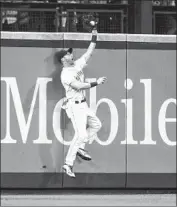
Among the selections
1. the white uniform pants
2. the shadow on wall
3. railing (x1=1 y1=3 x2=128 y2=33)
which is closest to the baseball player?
the white uniform pants

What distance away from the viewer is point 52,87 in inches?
508

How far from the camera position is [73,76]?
1248 centimetres

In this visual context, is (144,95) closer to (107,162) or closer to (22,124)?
(107,162)

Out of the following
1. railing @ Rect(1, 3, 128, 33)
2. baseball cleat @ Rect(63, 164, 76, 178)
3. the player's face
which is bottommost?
baseball cleat @ Rect(63, 164, 76, 178)

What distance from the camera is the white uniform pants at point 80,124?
12.6m

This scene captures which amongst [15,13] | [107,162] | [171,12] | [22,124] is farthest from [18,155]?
[171,12]

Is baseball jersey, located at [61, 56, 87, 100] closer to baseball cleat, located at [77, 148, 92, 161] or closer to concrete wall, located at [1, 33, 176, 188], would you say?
concrete wall, located at [1, 33, 176, 188]

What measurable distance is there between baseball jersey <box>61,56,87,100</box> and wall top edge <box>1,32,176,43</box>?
509mm

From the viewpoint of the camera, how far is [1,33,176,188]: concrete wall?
506 inches

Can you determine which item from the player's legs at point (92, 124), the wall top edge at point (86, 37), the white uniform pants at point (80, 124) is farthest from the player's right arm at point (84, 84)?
the wall top edge at point (86, 37)

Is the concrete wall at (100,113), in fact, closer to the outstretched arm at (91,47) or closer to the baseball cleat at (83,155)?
the baseball cleat at (83,155)

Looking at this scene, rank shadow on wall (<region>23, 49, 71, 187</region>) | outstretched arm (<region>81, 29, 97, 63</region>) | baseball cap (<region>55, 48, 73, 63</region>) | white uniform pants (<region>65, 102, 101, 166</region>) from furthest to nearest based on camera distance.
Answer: shadow on wall (<region>23, 49, 71, 187</region>), baseball cap (<region>55, 48, 73, 63</region>), white uniform pants (<region>65, 102, 101, 166</region>), outstretched arm (<region>81, 29, 97, 63</region>)

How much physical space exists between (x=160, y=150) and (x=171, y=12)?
2404 mm

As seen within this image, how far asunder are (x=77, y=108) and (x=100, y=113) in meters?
0.57
